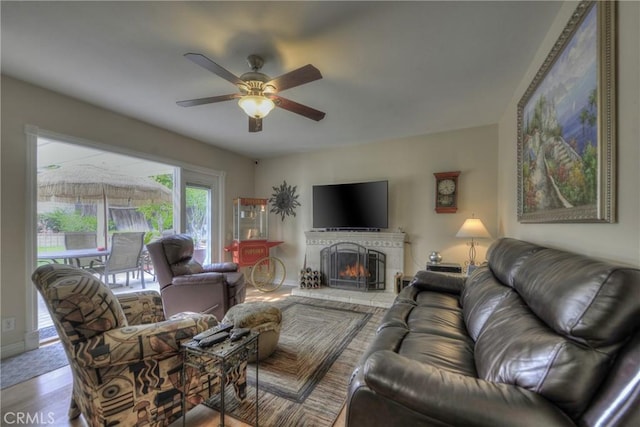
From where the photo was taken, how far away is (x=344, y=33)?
1709 millimetres

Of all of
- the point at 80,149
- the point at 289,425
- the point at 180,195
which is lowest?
the point at 289,425

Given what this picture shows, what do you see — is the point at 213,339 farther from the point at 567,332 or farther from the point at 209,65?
the point at 209,65

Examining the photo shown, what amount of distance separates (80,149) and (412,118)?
4.00 meters

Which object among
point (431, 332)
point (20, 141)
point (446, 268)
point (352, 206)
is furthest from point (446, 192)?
point (20, 141)

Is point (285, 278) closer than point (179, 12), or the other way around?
point (179, 12)

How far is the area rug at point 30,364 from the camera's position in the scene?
190 cm

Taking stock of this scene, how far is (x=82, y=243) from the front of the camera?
303 centimetres

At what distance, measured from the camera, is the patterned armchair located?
119 centimetres

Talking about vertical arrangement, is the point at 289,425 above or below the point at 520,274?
below

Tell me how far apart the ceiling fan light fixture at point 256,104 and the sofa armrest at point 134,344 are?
1530 mm

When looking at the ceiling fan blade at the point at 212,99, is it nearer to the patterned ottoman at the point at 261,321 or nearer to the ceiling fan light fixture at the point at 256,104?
the ceiling fan light fixture at the point at 256,104

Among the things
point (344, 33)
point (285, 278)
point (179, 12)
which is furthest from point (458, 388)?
point (285, 278)

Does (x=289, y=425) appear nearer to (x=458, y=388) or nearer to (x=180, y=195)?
(x=458, y=388)

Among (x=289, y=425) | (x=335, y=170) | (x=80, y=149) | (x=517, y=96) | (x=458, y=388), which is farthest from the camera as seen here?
(x=335, y=170)
